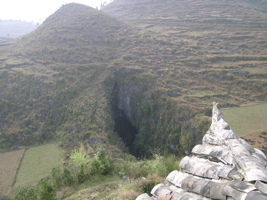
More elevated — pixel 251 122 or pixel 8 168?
pixel 251 122

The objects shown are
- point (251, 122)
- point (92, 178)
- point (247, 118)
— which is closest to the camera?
point (92, 178)

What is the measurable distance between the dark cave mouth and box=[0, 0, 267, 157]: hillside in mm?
198

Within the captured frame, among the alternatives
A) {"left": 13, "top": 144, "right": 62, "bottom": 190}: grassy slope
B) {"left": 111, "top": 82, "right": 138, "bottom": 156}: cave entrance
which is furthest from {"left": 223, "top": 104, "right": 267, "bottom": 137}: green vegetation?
{"left": 13, "top": 144, "right": 62, "bottom": 190}: grassy slope

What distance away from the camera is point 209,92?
3391cm

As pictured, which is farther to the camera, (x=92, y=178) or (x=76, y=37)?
(x=76, y=37)

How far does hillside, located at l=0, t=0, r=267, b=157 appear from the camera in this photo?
30.0 m

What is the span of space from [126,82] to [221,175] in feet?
115

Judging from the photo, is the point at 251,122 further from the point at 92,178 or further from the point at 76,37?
the point at 76,37

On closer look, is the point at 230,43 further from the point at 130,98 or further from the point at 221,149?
the point at 221,149

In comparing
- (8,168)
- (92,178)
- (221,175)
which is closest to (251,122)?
(92,178)

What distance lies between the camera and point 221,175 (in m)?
5.37

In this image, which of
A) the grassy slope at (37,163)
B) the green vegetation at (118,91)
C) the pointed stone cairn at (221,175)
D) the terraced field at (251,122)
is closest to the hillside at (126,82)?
the green vegetation at (118,91)

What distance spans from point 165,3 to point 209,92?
74.3m

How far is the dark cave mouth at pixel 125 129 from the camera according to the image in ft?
118
